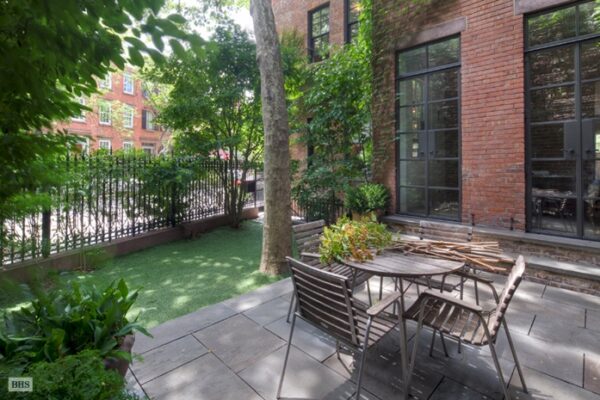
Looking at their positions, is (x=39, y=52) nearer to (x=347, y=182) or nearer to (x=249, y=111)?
(x=347, y=182)

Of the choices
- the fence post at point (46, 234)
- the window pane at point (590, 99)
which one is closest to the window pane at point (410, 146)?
the window pane at point (590, 99)

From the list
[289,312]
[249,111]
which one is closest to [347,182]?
[249,111]

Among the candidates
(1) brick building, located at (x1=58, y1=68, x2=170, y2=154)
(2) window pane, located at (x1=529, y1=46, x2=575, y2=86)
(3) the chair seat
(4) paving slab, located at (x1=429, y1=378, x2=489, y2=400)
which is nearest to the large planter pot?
(3) the chair seat

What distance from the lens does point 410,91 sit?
22.6ft

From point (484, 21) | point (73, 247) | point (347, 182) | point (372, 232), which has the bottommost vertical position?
point (73, 247)

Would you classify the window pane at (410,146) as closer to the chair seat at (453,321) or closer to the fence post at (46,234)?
the chair seat at (453,321)

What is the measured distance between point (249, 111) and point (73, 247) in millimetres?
5004

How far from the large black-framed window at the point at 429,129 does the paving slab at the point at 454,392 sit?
13.8 feet

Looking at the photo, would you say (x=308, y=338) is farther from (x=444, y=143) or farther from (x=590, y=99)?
(x=590, y=99)

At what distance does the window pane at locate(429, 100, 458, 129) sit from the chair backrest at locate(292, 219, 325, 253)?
3602 millimetres

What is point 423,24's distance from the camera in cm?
655

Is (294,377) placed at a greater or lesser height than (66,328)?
lesser

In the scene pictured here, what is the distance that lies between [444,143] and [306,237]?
3.73m

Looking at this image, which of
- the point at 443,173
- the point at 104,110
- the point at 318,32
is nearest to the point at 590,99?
the point at 443,173
